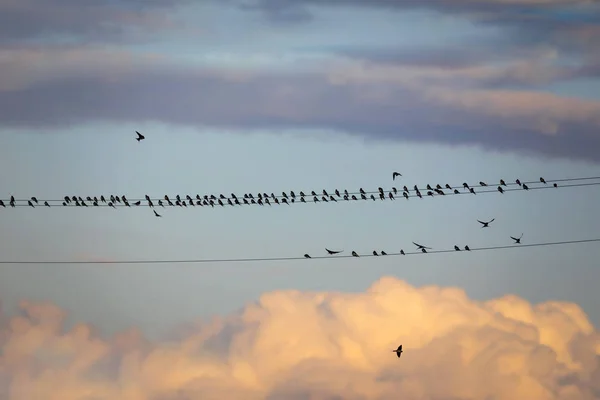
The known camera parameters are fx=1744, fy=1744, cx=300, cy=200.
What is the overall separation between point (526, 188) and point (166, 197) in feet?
89.2

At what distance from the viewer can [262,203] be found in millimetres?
132375

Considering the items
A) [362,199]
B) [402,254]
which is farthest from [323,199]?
[362,199]

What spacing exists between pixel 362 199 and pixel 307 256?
23.9m

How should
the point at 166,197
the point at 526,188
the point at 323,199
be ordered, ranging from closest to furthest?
the point at 526,188 < the point at 166,197 < the point at 323,199

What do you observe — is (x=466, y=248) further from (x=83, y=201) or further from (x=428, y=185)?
(x=83, y=201)

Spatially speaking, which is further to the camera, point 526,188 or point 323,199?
point 323,199

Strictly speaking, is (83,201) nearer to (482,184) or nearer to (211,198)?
(211,198)

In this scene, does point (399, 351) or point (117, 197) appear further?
point (399, 351)

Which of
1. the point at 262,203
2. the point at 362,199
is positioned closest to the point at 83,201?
the point at 262,203

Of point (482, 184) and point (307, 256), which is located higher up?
point (307, 256)

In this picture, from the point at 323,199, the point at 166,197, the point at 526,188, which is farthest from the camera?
the point at 323,199

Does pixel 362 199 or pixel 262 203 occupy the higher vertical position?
pixel 262 203

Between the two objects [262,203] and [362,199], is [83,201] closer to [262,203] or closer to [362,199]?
[262,203]

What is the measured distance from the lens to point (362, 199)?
4808 inches
